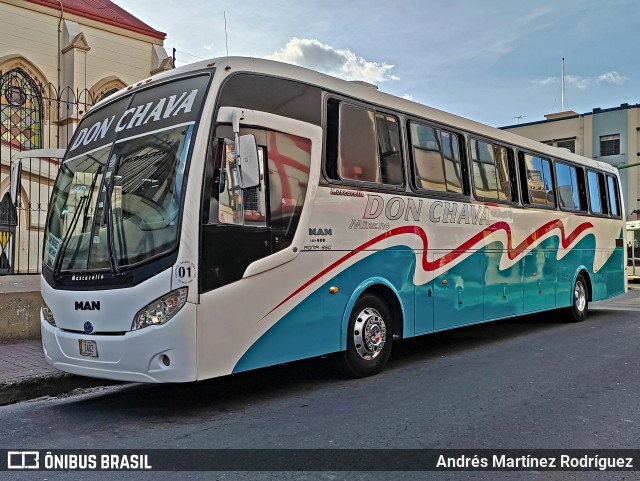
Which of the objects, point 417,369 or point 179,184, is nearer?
point 179,184

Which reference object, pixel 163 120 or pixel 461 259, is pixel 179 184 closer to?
pixel 163 120

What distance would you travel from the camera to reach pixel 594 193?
13.4 metres

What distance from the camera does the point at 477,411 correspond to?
570 cm

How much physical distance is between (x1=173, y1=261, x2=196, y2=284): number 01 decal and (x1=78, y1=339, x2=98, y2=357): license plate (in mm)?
1111

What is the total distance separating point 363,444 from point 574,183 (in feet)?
31.6

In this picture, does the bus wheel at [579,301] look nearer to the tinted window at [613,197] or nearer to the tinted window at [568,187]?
the tinted window at [568,187]

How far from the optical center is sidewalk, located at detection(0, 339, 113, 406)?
654 centimetres

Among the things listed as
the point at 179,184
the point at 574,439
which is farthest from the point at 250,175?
the point at 574,439

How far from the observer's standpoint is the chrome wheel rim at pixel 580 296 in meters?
12.6

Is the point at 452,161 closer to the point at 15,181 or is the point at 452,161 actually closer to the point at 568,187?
the point at 568,187

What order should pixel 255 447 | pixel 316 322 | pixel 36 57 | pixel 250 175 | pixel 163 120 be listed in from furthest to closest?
pixel 36 57 < pixel 316 322 < pixel 163 120 < pixel 250 175 < pixel 255 447

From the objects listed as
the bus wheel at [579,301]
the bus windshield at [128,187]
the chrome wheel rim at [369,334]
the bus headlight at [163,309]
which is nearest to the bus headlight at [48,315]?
the bus windshield at [128,187]

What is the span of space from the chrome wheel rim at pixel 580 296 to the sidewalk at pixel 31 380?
376 inches

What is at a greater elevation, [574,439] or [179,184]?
[179,184]
